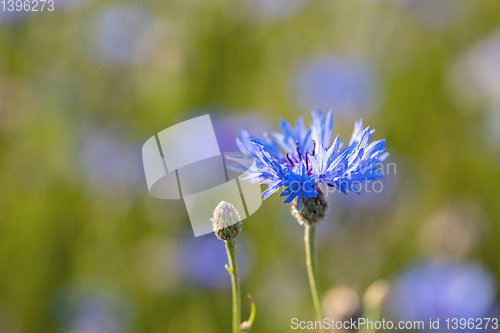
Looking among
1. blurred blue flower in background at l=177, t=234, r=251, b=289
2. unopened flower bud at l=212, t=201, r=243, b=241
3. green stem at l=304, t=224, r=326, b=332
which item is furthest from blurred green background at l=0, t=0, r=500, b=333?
unopened flower bud at l=212, t=201, r=243, b=241

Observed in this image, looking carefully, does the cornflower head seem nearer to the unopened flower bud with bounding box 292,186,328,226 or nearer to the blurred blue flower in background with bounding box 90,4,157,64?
the unopened flower bud with bounding box 292,186,328,226

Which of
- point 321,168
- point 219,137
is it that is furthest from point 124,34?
point 321,168

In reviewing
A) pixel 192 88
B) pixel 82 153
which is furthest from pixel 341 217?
pixel 82 153

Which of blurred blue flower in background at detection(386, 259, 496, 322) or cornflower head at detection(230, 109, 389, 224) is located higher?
cornflower head at detection(230, 109, 389, 224)

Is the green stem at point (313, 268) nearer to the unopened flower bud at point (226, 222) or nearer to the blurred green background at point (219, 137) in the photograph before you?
the unopened flower bud at point (226, 222)

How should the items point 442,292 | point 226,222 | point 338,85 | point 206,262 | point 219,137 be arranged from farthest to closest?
point 338,85 → point 219,137 → point 206,262 → point 442,292 → point 226,222

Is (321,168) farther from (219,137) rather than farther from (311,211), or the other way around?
(219,137)
